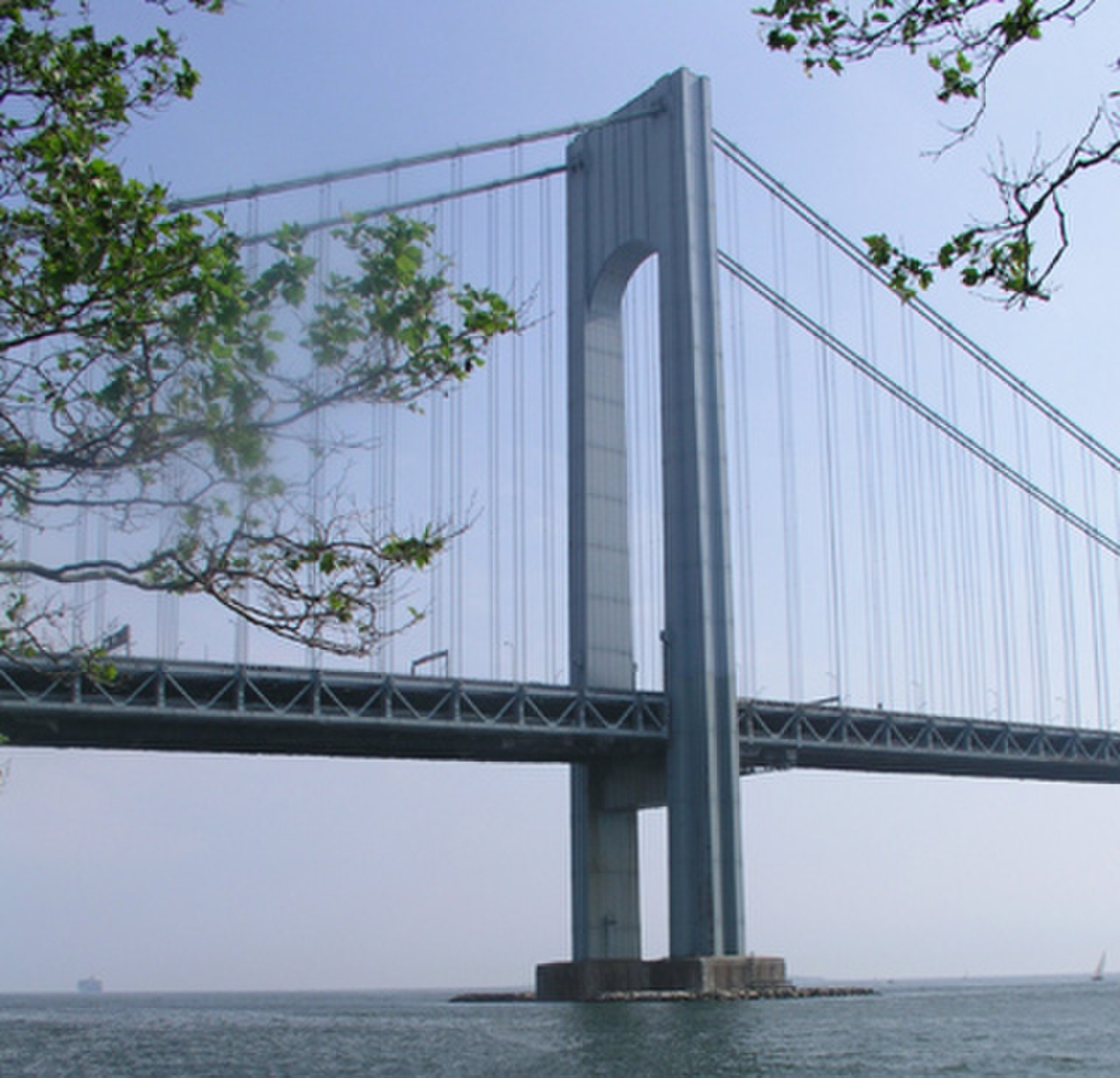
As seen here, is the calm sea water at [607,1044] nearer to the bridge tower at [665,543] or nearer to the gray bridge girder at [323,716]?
the bridge tower at [665,543]

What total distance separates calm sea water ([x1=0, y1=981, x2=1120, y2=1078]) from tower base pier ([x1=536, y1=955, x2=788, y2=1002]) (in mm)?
972

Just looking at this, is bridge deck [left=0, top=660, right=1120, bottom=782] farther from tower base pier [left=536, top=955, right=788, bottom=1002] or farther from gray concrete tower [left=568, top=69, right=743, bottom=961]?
tower base pier [left=536, top=955, right=788, bottom=1002]

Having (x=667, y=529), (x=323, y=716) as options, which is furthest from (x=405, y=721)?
(x=667, y=529)

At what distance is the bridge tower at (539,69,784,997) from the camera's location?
56625 millimetres

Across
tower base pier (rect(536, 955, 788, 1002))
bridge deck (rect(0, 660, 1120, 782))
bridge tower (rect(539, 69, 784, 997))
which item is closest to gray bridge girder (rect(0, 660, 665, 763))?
bridge deck (rect(0, 660, 1120, 782))

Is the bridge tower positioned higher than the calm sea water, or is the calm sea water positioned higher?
the bridge tower

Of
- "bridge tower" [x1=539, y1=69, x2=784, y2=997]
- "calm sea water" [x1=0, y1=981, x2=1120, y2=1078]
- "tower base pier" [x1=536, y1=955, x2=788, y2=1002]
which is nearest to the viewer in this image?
"calm sea water" [x1=0, y1=981, x2=1120, y2=1078]

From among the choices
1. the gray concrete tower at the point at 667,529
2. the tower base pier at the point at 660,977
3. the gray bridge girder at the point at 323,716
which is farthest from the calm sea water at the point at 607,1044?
the gray bridge girder at the point at 323,716

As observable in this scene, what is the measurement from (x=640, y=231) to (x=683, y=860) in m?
22.2

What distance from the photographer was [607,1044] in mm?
36781

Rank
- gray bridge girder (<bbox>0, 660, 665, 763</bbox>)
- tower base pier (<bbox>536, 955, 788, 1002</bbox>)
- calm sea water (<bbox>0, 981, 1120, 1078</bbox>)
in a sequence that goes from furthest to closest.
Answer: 1. tower base pier (<bbox>536, 955, 788, 1002</bbox>)
2. gray bridge girder (<bbox>0, 660, 665, 763</bbox>)
3. calm sea water (<bbox>0, 981, 1120, 1078</bbox>)

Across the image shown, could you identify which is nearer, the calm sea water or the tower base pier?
the calm sea water

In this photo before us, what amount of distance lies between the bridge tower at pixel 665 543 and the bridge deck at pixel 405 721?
5.50 feet

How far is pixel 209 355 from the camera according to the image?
1246 cm
